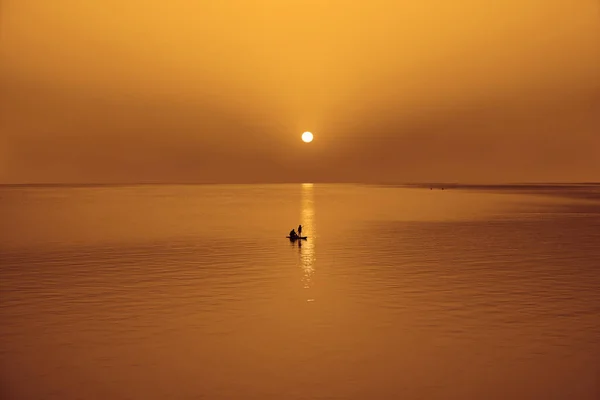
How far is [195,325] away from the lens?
91.4ft

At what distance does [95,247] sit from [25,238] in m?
13.6

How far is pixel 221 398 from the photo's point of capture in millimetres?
19062

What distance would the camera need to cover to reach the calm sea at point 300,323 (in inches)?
807

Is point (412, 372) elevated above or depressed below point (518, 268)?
below

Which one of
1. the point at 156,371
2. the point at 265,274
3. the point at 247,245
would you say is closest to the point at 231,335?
the point at 156,371

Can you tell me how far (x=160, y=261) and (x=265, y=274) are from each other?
35.5 feet

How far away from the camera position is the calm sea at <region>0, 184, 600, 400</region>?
67.3ft

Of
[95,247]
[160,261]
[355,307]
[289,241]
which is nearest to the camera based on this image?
[355,307]

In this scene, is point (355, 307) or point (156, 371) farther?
point (355, 307)

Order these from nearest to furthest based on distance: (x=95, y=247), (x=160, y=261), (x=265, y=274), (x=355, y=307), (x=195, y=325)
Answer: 1. (x=195, y=325)
2. (x=355, y=307)
3. (x=265, y=274)
4. (x=160, y=261)
5. (x=95, y=247)

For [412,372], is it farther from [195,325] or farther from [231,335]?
[195,325]

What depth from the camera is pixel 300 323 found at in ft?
92.4

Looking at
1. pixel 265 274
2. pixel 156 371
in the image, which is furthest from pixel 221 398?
pixel 265 274

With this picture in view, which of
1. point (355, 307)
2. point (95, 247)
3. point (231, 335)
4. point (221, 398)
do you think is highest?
point (95, 247)
